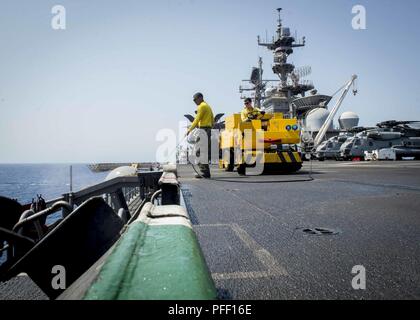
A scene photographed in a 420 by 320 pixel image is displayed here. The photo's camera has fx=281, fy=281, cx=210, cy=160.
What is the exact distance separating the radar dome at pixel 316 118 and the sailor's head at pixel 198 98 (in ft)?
193

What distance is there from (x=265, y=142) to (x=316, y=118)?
57535mm

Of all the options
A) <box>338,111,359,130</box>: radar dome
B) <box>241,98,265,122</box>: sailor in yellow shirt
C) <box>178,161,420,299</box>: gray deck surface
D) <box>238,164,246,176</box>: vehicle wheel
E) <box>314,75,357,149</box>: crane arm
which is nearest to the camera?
<box>178,161,420,299</box>: gray deck surface

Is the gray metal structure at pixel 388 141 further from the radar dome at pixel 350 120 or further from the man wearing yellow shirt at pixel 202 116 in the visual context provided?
the radar dome at pixel 350 120

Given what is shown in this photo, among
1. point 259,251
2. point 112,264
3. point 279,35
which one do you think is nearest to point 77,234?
point 112,264

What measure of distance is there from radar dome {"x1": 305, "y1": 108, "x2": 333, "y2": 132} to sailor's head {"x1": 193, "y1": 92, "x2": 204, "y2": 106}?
58.9 metres

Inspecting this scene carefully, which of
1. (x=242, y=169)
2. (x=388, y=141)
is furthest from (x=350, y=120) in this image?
(x=242, y=169)

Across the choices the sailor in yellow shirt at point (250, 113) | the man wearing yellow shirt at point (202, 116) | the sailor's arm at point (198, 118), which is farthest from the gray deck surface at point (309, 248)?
the sailor in yellow shirt at point (250, 113)

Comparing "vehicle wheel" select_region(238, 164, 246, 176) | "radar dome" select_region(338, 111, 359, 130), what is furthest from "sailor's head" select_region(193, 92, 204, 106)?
"radar dome" select_region(338, 111, 359, 130)

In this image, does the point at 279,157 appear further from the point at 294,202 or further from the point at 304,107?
the point at 304,107

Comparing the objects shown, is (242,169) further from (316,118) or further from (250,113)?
(316,118)

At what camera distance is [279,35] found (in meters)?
60.9

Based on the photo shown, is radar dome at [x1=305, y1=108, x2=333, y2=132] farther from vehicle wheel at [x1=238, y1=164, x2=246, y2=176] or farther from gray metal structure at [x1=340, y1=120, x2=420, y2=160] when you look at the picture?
vehicle wheel at [x1=238, y1=164, x2=246, y2=176]

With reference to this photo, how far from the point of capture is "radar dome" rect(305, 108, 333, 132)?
63.1 m
